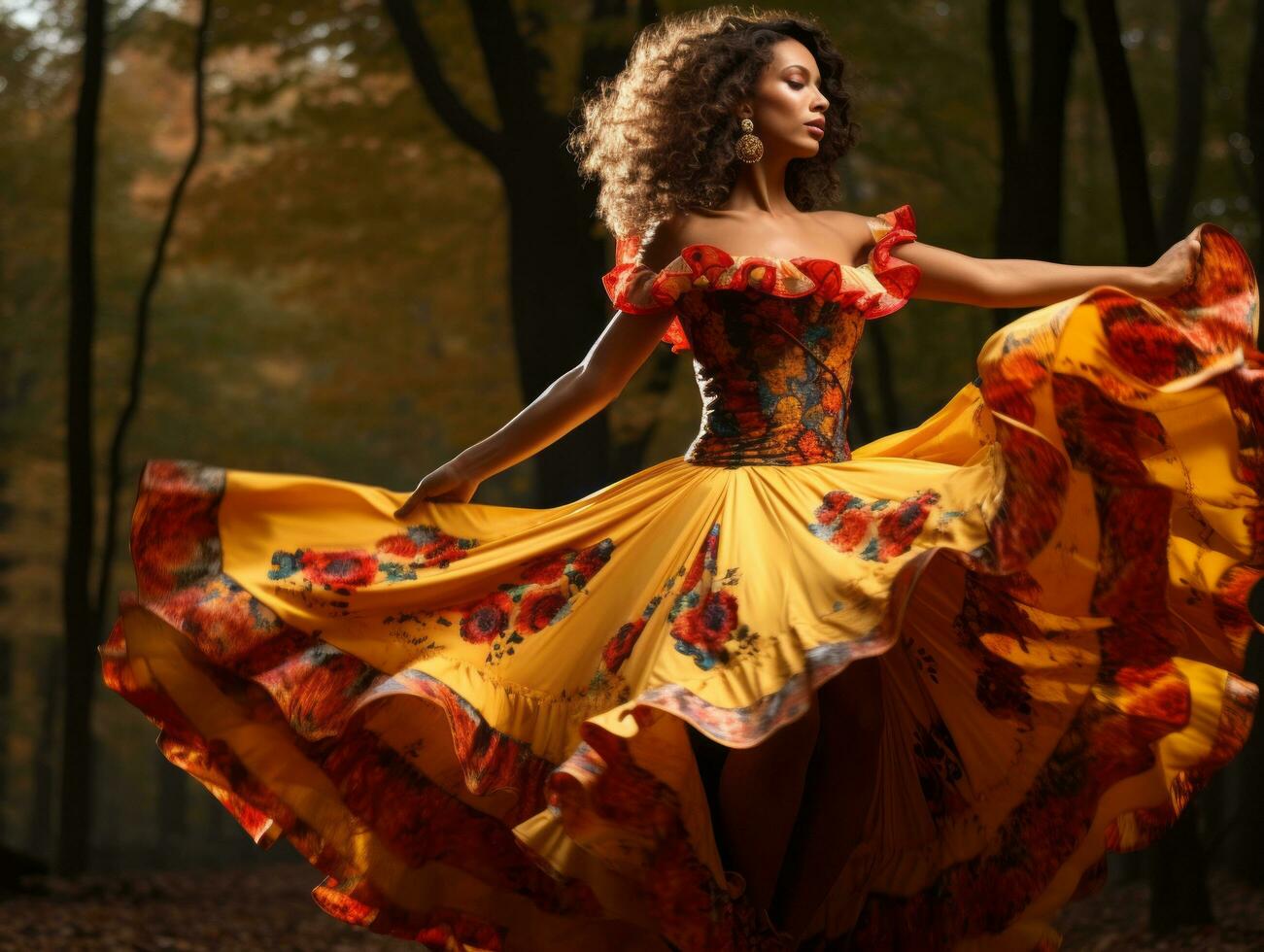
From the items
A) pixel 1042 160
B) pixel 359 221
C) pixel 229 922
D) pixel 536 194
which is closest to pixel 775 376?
pixel 1042 160

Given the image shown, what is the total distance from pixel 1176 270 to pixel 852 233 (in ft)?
2.56

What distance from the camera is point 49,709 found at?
17938mm

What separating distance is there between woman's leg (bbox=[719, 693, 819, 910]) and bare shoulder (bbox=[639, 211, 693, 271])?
1178 mm

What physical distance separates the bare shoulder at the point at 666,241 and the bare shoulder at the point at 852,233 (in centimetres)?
34

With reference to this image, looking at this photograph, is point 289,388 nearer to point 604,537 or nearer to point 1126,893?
point 1126,893

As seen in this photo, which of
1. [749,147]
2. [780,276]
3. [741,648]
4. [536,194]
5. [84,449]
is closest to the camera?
[741,648]

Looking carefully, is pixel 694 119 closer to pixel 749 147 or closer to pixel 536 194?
pixel 749 147

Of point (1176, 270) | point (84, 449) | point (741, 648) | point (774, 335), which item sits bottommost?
point (741, 648)

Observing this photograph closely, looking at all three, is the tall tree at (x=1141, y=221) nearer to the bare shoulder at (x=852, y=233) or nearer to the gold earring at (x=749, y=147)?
the bare shoulder at (x=852, y=233)

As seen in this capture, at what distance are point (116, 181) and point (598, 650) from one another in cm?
1497

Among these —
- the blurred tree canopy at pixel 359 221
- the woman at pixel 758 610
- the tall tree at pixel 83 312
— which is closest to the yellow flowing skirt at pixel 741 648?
the woman at pixel 758 610

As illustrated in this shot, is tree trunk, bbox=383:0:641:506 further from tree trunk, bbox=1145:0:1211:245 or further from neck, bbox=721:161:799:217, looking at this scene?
neck, bbox=721:161:799:217

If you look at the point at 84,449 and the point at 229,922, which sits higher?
the point at 84,449

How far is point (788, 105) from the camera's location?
3.75 metres
